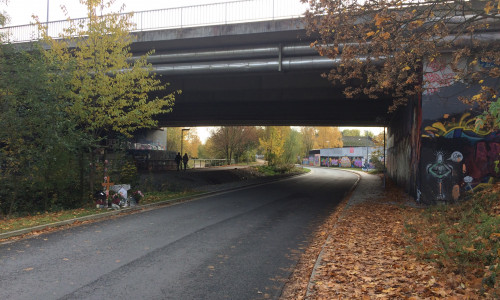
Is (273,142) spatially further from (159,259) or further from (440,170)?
(159,259)

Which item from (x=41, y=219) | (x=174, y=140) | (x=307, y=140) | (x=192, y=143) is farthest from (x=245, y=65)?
(x=307, y=140)

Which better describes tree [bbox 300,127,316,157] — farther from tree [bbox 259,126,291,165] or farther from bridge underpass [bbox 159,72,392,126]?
bridge underpass [bbox 159,72,392,126]

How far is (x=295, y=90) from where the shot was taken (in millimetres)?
17641

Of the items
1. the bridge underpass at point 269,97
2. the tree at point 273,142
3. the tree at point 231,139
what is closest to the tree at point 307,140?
the tree at point 231,139

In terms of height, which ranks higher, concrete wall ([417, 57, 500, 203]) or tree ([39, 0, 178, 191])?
tree ([39, 0, 178, 191])

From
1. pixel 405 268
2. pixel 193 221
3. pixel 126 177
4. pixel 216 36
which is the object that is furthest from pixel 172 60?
pixel 405 268

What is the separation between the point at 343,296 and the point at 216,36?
12.3 m

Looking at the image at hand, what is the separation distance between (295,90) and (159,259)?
44.3ft

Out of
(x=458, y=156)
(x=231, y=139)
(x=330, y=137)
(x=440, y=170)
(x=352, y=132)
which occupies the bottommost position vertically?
(x=440, y=170)

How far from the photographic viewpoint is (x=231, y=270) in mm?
5379

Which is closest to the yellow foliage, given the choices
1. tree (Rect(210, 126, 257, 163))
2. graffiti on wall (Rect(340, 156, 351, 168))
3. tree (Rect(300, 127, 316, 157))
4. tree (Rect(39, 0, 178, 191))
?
tree (Rect(39, 0, 178, 191))

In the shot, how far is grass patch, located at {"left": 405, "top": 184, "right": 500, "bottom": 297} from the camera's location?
14.1ft

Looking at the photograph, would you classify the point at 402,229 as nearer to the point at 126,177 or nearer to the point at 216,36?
the point at 216,36

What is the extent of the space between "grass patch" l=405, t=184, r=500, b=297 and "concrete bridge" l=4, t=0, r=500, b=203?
298 cm
